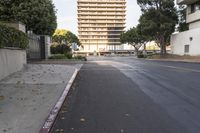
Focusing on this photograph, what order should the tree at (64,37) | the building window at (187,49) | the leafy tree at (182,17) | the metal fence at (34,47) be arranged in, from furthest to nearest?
the tree at (64,37)
the leafy tree at (182,17)
the building window at (187,49)
the metal fence at (34,47)

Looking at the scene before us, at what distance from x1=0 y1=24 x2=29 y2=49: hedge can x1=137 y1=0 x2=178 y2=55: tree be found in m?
41.7

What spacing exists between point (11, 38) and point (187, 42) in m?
40.9

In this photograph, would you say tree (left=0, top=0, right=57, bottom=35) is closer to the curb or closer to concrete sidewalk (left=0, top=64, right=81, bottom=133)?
concrete sidewalk (left=0, top=64, right=81, bottom=133)

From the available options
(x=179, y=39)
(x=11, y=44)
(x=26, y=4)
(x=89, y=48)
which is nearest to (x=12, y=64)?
(x=11, y=44)

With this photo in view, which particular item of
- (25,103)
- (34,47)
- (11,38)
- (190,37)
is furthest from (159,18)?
(25,103)

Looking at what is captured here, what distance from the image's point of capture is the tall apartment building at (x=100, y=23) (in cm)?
15312

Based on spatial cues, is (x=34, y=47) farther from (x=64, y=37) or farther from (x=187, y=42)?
(x=64, y=37)

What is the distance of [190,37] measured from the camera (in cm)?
5238

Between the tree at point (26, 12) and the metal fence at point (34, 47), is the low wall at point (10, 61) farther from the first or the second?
the tree at point (26, 12)

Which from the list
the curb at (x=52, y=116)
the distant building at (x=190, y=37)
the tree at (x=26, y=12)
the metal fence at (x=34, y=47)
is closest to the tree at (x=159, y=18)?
the distant building at (x=190, y=37)

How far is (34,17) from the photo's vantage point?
29844 millimetres

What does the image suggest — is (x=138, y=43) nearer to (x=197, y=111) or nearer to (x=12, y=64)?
(x=12, y=64)

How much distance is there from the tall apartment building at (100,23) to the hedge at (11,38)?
13325 centimetres

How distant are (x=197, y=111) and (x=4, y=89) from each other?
6.63 metres
